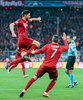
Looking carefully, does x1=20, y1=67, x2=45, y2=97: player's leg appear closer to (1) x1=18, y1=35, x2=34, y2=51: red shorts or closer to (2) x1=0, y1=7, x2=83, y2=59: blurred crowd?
(1) x1=18, y1=35, x2=34, y2=51: red shorts

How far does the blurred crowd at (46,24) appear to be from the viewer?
44844 mm

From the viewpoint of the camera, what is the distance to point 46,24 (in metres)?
48.6

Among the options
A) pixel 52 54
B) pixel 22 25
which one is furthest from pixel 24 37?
pixel 52 54

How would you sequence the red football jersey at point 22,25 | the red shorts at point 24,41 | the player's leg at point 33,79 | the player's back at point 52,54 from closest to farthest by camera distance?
the player's leg at point 33,79
the player's back at point 52,54
the red football jersey at point 22,25
the red shorts at point 24,41

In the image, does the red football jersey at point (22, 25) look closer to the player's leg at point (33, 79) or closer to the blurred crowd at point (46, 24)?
the player's leg at point (33, 79)

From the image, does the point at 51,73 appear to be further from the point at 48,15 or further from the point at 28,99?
the point at 48,15

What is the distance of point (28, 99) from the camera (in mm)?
11023

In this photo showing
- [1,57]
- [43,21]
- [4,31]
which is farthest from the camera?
[43,21]

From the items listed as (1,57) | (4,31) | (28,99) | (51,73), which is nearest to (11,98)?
(28,99)

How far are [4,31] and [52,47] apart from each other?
3490 centimetres

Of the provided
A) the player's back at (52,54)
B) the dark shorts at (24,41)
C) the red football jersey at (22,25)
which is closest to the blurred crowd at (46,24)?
the dark shorts at (24,41)

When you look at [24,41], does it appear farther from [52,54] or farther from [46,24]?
[46,24]

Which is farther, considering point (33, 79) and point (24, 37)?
point (24, 37)

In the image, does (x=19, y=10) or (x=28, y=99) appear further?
(x=19, y=10)
